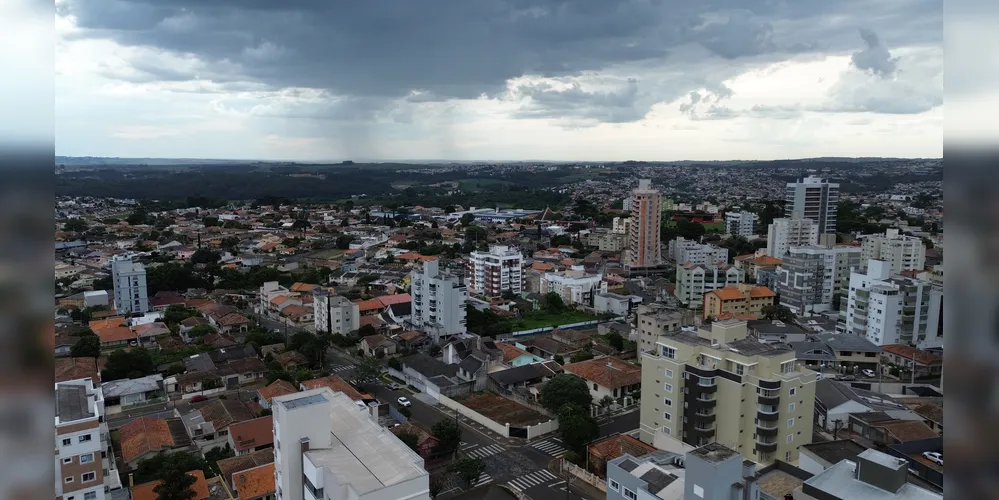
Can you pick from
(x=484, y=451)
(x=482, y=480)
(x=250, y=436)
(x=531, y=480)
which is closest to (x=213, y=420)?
(x=250, y=436)

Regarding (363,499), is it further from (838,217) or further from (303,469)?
(838,217)

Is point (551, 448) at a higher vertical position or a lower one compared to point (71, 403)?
lower

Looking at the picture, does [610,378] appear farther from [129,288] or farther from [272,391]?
[129,288]

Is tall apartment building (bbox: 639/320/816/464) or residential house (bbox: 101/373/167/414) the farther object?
residential house (bbox: 101/373/167/414)

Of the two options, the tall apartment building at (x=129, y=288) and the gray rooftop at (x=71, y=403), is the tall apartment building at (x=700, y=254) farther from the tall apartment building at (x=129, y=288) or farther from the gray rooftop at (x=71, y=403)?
the gray rooftop at (x=71, y=403)

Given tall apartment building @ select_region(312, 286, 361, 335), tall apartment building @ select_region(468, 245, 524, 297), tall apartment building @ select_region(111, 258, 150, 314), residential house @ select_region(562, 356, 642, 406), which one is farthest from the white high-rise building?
tall apartment building @ select_region(111, 258, 150, 314)

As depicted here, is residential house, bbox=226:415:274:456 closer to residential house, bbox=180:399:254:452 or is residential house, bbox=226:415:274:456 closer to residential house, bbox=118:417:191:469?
residential house, bbox=180:399:254:452

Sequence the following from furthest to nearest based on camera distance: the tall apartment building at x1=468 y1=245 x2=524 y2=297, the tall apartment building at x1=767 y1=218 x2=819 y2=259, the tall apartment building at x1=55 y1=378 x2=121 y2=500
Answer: the tall apartment building at x1=767 y1=218 x2=819 y2=259, the tall apartment building at x1=468 y1=245 x2=524 y2=297, the tall apartment building at x1=55 y1=378 x2=121 y2=500
